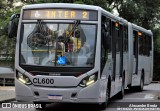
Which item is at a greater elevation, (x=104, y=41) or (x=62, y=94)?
(x=104, y=41)

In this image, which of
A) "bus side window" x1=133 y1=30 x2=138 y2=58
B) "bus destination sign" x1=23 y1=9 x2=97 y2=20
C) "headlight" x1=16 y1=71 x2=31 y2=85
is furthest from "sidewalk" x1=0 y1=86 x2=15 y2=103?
"bus side window" x1=133 y1=30 x2=138 y2=58

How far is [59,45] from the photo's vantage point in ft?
43.0

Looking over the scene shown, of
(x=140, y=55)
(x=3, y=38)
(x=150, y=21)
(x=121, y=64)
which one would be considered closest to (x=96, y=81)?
(x=121, y=64)

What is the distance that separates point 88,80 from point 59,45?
129 cm

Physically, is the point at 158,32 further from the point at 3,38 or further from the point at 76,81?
the point at 76,81

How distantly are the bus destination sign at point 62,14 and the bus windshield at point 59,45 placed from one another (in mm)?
216

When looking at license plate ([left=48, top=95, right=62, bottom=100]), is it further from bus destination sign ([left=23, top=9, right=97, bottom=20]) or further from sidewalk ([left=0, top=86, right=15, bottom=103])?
sidewalk ([left=0, top=86, right=15, bottom=103])

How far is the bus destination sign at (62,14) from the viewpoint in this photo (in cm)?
1334

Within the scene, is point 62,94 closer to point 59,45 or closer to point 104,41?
point 59,45

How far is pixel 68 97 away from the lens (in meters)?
12.8

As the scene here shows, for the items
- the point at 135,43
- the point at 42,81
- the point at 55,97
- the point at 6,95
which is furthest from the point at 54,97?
the point at 135,43

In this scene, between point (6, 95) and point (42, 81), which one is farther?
point (6, 95)

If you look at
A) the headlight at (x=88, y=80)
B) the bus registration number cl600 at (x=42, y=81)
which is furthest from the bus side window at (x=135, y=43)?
the bus registration number cl600 at (x=42, y=81)

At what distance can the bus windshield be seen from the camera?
42.6 feet
